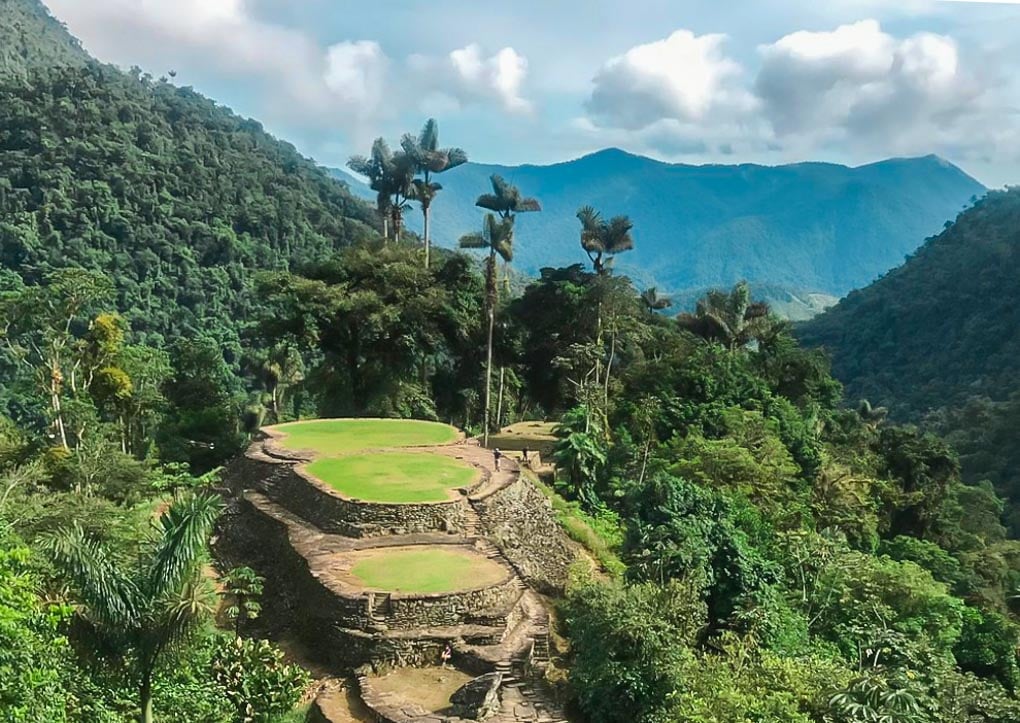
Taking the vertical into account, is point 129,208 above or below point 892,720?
above

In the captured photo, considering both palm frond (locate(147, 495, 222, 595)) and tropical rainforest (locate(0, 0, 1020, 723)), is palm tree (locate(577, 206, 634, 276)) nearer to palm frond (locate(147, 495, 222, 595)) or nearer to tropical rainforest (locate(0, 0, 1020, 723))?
tropical rainforest (locate(0, 0, 1020, 723))

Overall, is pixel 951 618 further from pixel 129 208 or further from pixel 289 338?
pixel 129 208

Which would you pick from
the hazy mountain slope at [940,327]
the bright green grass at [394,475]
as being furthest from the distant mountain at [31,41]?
the bright green grass at [394,475]

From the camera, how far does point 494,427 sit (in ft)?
92.4

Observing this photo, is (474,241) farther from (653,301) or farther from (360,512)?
(653,301)

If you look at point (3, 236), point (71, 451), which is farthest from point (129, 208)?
point (71, 451)

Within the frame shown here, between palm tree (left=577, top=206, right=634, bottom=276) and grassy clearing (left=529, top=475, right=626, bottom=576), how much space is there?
30.9ft

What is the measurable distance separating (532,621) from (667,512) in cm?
316

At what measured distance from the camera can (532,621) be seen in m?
12.3

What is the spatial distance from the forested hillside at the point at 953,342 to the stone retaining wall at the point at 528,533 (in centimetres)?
3544

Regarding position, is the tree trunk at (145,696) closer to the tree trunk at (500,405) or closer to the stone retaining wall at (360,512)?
the stone retaining wall at (360,512)

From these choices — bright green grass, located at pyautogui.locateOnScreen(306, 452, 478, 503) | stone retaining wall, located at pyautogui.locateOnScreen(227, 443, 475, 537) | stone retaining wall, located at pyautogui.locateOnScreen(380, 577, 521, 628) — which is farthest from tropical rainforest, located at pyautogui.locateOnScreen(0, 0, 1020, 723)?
bright green grass, located at pyautogui.locateOnScreen(306, 452, 478, 503)

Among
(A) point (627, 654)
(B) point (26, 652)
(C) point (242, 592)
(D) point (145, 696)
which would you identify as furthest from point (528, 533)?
(B) point (26, 652)

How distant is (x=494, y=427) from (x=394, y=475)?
41.3ft
